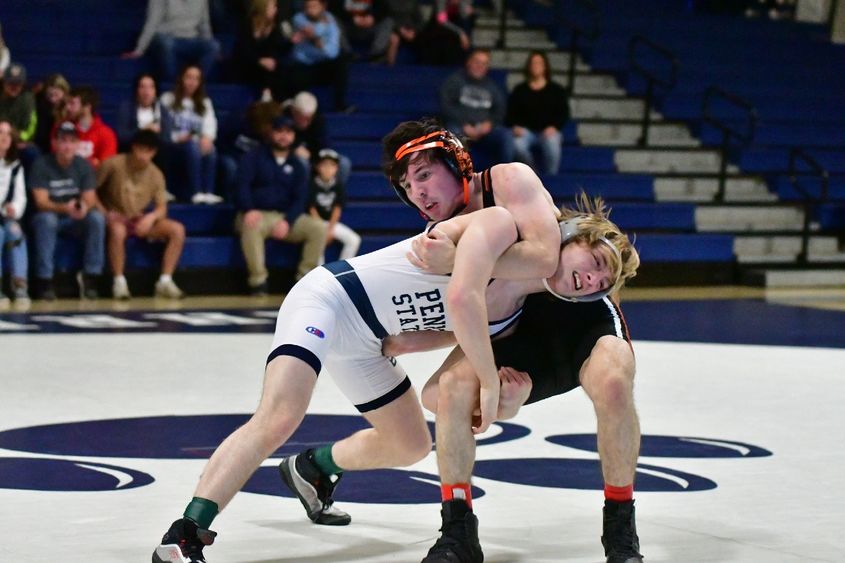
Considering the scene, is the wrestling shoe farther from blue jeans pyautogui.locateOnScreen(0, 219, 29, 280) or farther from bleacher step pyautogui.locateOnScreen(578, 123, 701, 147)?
bleacher step pyautogui.locateOnScreen(578, 123, 701, 147)

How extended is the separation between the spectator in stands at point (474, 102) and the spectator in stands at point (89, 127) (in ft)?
9.65

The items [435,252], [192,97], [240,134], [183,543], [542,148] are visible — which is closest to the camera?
[183,543]

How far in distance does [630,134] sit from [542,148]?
6.84 ft

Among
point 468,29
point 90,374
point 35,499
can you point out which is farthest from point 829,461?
point 468,29

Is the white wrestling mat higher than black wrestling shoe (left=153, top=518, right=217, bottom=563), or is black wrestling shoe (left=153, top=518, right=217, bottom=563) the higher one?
black wrestling shoe (left=153, top=518, right=217, bottom=563)

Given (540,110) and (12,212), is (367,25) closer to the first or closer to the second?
(540,110)

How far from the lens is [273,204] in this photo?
11.5 m

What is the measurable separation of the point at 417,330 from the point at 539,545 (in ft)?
2.07

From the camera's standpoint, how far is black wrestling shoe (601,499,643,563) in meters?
3.51

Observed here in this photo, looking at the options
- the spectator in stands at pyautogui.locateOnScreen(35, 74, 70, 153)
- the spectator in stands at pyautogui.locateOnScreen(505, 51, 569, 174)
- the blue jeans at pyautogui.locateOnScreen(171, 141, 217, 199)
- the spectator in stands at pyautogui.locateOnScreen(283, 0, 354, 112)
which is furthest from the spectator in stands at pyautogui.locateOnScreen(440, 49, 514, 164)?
the spectator in stands at pyautogui.locateOnScreen(35, 74, 70, 153)

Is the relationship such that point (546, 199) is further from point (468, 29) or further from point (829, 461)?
point (468, 29)

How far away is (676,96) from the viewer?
606 inches

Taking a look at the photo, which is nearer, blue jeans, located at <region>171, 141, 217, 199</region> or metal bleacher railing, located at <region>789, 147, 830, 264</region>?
blue jeans, located at <region>171, 141, 217, 199</region>

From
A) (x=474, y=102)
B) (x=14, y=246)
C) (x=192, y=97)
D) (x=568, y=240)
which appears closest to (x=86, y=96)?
(x=192, y=97)
